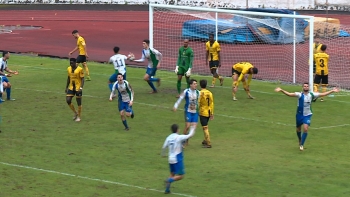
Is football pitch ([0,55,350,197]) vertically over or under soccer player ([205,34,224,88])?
under

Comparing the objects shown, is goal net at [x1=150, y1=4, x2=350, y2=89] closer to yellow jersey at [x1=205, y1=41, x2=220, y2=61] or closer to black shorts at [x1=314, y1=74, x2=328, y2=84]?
yellow jersey at [x1=205, y1=41, x2=220, y2=61]

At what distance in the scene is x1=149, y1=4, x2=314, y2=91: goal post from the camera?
34062 mm

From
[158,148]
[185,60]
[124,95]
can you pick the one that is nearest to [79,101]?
[124,95]

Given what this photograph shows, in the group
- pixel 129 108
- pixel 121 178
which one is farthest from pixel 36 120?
pixel 121 178

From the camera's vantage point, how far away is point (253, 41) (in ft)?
120

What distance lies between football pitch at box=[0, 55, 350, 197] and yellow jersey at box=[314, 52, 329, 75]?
1099mm

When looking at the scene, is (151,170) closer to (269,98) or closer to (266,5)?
(269,98)

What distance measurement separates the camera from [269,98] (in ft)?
96.9

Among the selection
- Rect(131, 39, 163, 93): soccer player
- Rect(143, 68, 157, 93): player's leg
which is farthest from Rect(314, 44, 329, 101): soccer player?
Rect(143, 68, 157, 93): player's leg

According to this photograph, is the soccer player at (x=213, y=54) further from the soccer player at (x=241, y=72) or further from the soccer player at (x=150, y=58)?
the soccer player at (x=241, y=72)

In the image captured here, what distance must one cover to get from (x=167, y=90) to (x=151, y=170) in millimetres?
11765

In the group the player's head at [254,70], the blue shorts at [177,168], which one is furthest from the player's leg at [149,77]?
the blue shorts at [177,168]

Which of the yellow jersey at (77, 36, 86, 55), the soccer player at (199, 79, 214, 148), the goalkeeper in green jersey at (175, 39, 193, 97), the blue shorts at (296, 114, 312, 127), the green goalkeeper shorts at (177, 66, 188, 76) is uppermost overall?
the yellow jersey at (77, 36, 86, 55)

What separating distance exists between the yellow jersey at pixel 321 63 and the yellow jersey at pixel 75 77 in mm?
9155
